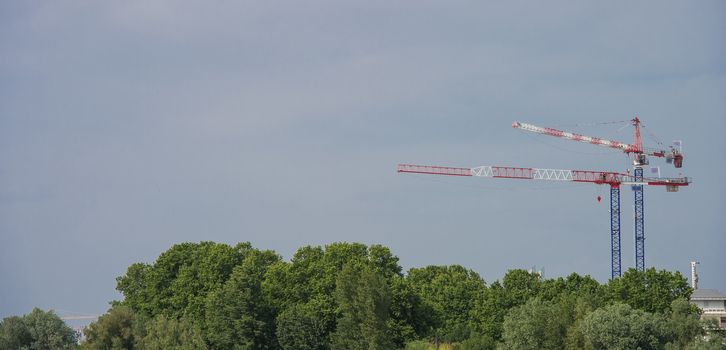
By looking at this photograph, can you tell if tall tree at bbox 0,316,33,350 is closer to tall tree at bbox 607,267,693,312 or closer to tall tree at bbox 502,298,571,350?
tall tree at bbox 502,298,571,350

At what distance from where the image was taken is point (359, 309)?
330ft

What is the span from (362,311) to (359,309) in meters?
0.37

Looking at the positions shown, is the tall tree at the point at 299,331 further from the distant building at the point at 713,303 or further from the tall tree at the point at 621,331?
the distant building at the point at 713,303

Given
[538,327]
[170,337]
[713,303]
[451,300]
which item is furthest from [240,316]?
[713,303]

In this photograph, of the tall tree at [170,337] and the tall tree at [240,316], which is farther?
the tall tree at [240,316]

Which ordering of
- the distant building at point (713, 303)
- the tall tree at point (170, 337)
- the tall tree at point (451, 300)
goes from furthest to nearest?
the distant building at point (713, 303) < the tall tree at point (451, 300) < the tall tree at point (170, 337)

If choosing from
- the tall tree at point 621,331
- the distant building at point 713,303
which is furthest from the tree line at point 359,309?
the distant building at point 713,303

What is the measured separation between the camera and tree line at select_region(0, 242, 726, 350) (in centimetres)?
9150

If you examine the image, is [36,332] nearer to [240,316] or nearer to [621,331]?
[240,316]

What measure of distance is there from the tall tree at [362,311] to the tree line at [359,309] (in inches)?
4.5

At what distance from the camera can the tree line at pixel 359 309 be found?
91.5 meters

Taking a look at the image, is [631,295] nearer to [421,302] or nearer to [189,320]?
[421,302]

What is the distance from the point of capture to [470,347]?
313 ft

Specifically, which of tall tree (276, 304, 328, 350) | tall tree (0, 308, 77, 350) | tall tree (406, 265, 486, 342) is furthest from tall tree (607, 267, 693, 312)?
tall tree (0, 308, 77, 350)
